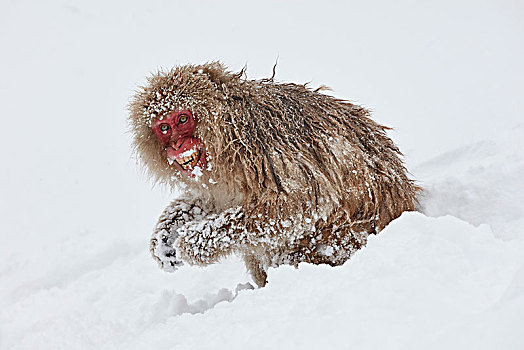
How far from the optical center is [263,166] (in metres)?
2.63

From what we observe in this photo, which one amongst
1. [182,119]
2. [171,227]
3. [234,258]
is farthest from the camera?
[234,258]

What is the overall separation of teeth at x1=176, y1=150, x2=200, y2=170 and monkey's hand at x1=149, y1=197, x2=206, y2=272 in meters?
0.47

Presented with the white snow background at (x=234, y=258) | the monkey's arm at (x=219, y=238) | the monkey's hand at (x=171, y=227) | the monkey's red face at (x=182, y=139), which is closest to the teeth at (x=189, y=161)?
the monkey's red face at (x=182, y=139)

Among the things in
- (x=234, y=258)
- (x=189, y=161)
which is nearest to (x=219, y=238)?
(x=189, y=161)

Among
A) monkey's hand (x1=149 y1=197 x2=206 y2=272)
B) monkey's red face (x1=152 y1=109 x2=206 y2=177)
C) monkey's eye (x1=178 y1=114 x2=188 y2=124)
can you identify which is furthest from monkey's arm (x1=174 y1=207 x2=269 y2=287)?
monkey's eye (x1=178 y1=114 x2=188 y2=124)

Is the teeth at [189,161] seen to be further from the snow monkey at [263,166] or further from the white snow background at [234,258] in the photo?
the white snow background at [234,258]

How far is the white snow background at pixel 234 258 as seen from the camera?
152cm

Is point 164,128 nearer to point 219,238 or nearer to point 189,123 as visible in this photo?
point 189,123

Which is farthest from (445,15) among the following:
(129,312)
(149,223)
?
(129,312)

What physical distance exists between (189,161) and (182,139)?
0.12 metres

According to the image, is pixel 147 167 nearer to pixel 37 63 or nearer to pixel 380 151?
pixel 380 151

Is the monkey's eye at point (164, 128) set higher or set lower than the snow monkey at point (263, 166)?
higher

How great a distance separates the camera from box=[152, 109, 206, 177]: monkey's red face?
2.62 metres

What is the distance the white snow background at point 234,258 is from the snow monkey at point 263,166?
1.51 ft
